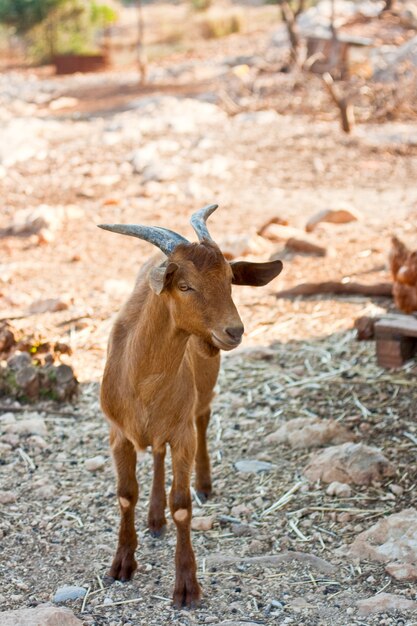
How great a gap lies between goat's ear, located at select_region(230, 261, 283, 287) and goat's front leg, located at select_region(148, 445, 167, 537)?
127 centimetres

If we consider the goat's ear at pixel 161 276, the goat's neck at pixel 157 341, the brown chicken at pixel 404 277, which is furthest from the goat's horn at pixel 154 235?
the brown chicken at pixel 404 277

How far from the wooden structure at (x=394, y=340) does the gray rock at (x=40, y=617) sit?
128 inches

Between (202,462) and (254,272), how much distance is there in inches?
62.2

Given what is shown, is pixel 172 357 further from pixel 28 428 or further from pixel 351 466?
pixel 28 428

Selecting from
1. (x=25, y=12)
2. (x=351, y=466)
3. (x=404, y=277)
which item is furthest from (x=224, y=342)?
(x=25, y=12)

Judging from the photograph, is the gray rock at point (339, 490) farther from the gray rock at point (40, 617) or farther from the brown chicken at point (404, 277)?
the brown chicken at point (404, 277)

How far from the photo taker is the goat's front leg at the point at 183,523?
4.36 meters

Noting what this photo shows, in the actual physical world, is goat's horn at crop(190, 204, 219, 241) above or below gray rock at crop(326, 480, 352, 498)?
above

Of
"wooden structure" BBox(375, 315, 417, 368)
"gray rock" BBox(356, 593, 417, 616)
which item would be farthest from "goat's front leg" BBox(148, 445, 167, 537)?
"wooden structure" BBox(375, 315, 417, 368)

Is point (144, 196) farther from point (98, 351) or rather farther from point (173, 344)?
point (173, 344)

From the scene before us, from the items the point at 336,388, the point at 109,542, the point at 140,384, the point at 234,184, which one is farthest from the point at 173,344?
the point at 234,184

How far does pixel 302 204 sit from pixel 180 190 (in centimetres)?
163

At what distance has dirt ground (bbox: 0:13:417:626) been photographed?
452cm

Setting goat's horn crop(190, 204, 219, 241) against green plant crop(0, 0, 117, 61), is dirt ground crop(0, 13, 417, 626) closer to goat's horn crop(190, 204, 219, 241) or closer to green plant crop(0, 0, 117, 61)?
goat's horn crop(190, 204, 219, 241)
